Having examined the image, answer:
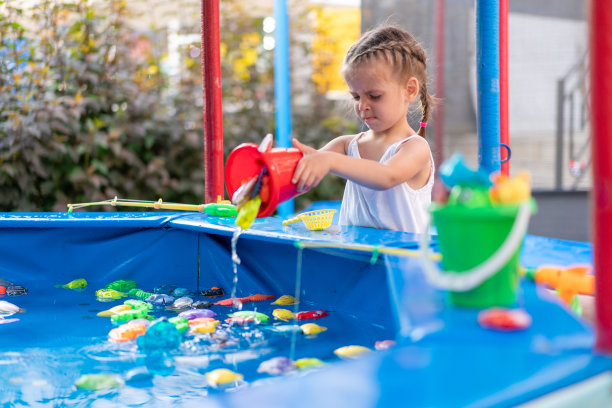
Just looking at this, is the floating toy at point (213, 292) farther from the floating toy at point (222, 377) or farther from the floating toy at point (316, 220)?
the floating toy at point (222, 377)

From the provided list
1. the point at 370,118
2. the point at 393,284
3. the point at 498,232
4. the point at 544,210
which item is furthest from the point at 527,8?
the point at 498,232

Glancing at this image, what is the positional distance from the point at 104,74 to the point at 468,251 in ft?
14.7

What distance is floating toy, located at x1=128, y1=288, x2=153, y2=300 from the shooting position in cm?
249

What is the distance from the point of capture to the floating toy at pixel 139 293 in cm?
249

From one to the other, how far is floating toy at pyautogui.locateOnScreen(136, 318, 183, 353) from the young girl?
799 millimetres

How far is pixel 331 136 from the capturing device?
654 centimetres

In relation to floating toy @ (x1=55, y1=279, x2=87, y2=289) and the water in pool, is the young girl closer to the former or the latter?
the water in pool

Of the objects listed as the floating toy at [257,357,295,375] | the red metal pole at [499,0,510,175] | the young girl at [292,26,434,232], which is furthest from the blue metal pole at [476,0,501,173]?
the floating toy at [257,357,295,375]

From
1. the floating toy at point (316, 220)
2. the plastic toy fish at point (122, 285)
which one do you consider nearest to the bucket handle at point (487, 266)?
the floating toy at point (316, 220)

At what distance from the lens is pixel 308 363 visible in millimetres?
1668

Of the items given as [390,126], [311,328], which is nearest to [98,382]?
[311,328]

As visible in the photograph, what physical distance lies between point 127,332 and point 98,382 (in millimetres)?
358

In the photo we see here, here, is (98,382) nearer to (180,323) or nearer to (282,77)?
(180,323)

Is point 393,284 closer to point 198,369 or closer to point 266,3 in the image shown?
point 198,369
